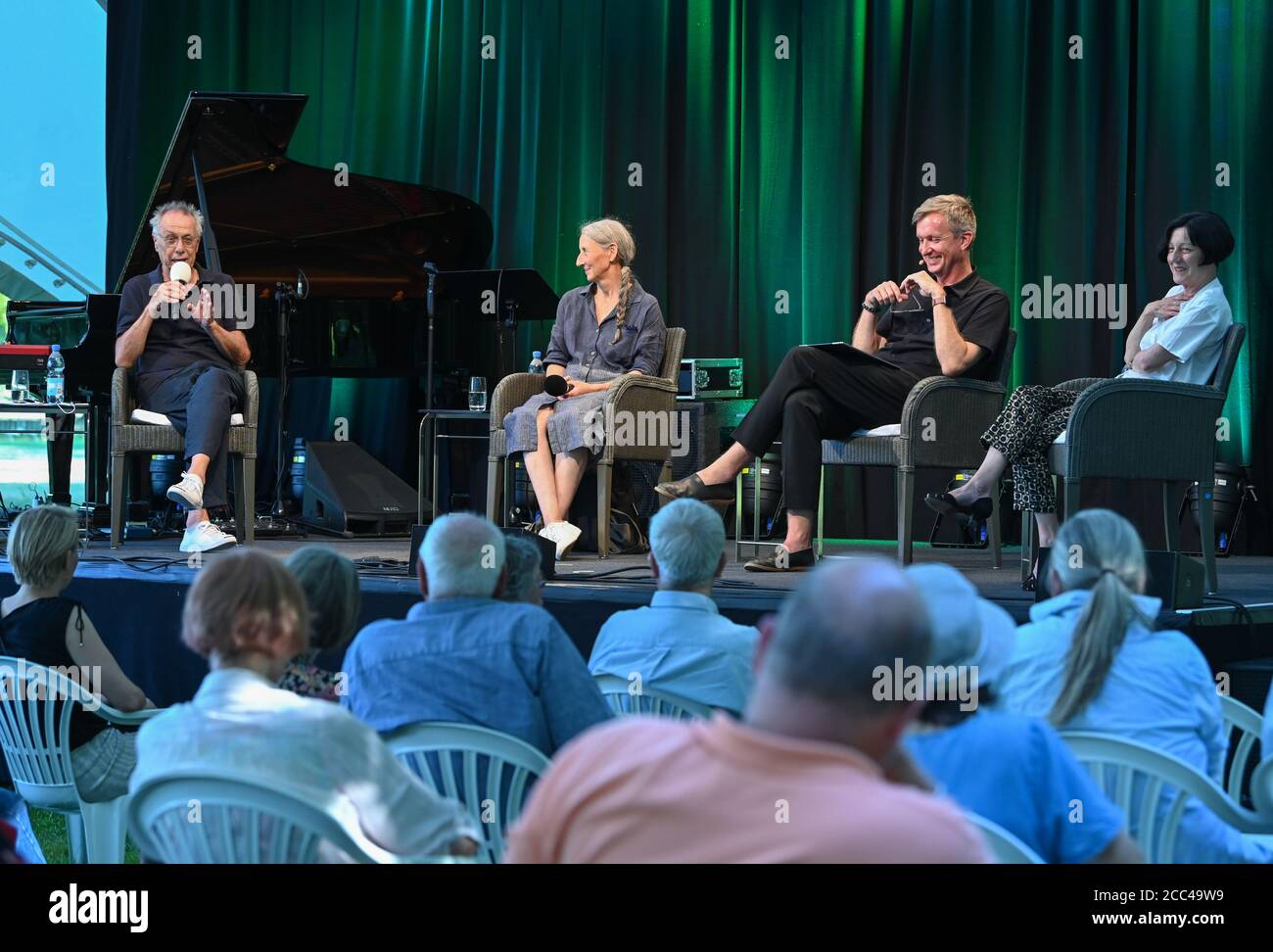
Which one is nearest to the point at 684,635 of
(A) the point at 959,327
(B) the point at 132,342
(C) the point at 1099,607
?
(C) the point at 1099,607

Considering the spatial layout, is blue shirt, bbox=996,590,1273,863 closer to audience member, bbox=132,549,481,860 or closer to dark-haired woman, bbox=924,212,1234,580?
audience member, bbox=132,549,481,860

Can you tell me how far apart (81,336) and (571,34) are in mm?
2744

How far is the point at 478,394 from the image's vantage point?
6.42m

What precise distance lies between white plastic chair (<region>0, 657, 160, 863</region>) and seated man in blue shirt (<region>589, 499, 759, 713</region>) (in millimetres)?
905

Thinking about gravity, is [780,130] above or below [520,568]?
above

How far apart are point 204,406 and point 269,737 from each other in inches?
137

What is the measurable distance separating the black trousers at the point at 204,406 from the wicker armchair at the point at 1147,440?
105 inches

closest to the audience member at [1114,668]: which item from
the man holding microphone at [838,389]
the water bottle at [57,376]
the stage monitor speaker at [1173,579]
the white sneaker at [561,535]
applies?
the stage monitor speaker at [1173,579]

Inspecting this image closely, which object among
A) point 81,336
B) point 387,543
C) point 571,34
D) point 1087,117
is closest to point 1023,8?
point 1087,117

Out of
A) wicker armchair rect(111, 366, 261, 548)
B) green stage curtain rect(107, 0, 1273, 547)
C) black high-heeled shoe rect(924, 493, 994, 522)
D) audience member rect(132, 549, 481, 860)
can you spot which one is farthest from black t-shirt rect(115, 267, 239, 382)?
audience member rect(132, 549, 481, 860)

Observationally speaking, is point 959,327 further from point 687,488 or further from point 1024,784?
point 1024,784

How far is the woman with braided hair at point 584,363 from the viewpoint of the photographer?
16.1ft
